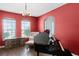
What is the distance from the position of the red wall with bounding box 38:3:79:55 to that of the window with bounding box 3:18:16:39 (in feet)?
1.79

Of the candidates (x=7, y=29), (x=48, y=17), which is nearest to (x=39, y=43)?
(x=48, y=17)

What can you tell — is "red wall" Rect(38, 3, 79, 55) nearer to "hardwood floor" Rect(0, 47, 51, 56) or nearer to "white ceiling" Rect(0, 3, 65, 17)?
"white ceiling" Rect(0, 3, 65, 17)

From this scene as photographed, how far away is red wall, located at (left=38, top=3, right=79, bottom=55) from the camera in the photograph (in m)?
1.79

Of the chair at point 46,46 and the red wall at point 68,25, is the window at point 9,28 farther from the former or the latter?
the red wall at point 68,25

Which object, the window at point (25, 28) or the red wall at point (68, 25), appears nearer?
the red wall at point (68, 25)

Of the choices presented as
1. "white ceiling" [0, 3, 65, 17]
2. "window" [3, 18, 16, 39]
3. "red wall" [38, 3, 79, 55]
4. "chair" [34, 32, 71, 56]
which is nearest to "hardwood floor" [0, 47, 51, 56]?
"chair" [34, 32, 71, 56]

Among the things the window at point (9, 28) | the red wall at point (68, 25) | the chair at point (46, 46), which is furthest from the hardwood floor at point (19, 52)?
the red wall at point (68, 25)

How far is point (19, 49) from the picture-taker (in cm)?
188

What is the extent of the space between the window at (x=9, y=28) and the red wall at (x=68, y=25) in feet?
1.79

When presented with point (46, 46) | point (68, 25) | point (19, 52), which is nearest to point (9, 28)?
point (19, 52)

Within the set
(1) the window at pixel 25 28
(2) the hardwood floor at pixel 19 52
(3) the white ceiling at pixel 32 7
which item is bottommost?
(2) the hardwood floor at pixel 19 52

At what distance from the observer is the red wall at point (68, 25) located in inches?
70.4

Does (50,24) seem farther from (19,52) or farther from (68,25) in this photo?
(19,52)

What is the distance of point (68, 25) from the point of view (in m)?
1.83
